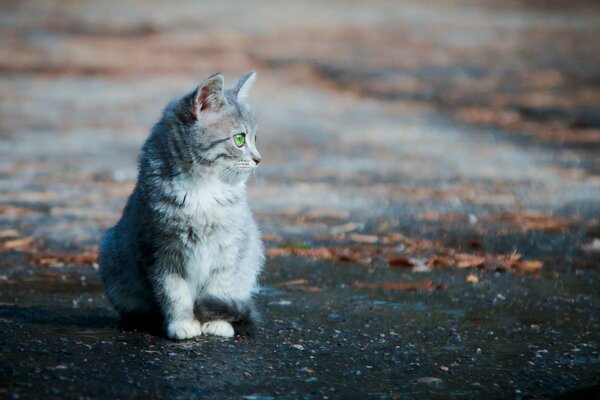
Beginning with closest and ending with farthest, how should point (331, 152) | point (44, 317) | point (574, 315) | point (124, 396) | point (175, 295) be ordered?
point (124, 396)
point (175, 295)
point (44, 317)
point (574, 315)
point (331, 152)

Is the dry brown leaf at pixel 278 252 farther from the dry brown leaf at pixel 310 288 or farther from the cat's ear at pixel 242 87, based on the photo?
the cat's ear at pixel 242 87

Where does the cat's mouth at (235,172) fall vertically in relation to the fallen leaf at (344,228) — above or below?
above

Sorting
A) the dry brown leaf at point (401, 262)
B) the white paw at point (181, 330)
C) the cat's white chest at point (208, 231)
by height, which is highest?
the cat's white chest at point (208, 231)

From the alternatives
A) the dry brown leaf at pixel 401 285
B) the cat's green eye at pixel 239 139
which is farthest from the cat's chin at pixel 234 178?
the dry brown leaf at pixel 401 285

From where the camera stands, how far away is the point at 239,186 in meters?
5.33

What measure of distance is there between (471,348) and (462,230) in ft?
11.5

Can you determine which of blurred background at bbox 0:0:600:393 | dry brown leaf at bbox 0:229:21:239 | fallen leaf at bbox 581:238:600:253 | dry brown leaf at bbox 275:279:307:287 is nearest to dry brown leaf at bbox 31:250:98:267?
blurred background at bbox 0:0:600:393

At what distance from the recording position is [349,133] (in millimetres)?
14625

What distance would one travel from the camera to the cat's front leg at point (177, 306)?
5.05 m

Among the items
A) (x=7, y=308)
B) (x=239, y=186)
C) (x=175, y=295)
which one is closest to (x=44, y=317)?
(x=7, y=308)

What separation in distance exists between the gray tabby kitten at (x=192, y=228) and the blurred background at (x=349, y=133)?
34.9 inches

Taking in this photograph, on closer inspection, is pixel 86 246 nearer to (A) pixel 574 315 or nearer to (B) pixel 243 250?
(B) pixel 243 250

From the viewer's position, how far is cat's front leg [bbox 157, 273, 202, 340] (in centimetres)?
505

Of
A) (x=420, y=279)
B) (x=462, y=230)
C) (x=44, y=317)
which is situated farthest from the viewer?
(x=462, y=230)
